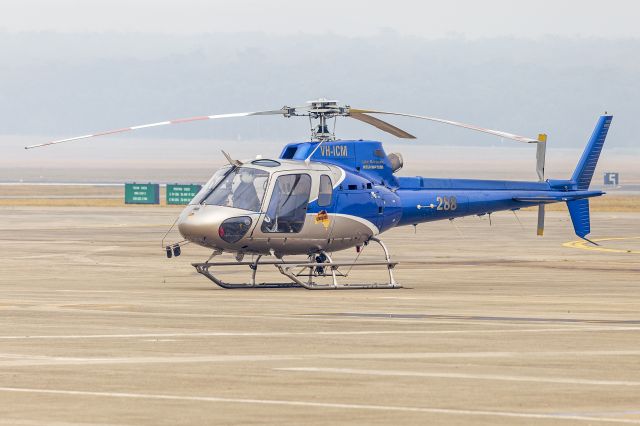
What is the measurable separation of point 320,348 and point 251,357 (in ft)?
4.07

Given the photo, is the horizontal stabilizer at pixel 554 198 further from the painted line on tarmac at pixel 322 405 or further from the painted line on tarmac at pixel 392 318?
the painted line on tarmac at pixel 322 405

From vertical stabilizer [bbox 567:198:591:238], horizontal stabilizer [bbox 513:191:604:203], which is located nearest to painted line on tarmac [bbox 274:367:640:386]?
horizontal stabilizer [bbox 513:191:604:203]

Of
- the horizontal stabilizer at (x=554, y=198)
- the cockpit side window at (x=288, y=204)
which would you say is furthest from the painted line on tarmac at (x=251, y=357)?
the horizontal stabilizer at (x=554, y=198)

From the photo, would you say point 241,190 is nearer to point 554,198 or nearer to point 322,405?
point 554,198

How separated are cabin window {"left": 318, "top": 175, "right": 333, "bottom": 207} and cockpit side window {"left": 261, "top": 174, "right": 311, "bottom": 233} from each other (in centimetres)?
32

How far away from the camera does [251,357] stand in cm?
1692

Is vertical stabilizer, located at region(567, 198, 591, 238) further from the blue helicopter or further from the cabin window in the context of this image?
the cabin window

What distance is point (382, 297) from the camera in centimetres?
2655

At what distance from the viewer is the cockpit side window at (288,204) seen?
27859 millimetres

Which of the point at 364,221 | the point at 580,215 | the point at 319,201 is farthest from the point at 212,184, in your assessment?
the point at 580,215

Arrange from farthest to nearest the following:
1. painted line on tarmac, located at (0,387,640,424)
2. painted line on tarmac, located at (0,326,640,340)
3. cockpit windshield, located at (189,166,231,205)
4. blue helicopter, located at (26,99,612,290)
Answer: cockpit windshield, located at (189,166,231,205), blue helicopter, located at (26,99,612,290), painted line on tarmac, located at (0,326,640,340), painted line on tarmac, located at (0,387,640,424)

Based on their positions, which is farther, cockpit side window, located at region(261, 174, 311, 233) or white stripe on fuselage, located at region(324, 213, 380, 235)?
white stripe on fuselage, located at region(324, 213, 380, 235)

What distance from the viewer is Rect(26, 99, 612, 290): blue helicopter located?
27.5m

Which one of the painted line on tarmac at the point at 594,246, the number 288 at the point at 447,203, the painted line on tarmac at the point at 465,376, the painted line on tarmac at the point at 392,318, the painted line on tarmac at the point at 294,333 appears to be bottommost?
the painted line on tarmac at the point at 594,246
